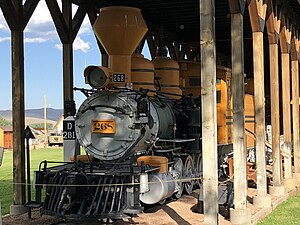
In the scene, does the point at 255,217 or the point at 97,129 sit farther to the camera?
the point at 97,129

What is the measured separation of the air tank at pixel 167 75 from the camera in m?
10.0

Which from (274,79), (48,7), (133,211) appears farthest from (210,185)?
(48,7)

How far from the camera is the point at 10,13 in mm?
7520

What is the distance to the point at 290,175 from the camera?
10.5m

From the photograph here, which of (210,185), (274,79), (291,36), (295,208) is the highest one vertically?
(291,36)

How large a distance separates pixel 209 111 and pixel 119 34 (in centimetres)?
298

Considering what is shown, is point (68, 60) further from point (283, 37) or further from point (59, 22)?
point (283, 37)

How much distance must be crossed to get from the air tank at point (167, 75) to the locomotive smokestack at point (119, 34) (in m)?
1.97

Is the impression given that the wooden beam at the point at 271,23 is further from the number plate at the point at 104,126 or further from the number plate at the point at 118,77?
the number plate at the point at 104,126

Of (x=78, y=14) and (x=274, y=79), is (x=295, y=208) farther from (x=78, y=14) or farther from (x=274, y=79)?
(x=78, y=14)

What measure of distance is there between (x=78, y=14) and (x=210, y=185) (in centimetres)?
530

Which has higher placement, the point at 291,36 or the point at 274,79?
the point at 291,36

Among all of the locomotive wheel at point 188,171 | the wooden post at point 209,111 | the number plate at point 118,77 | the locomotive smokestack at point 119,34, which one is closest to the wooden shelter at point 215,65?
the wooden post at point 209,111

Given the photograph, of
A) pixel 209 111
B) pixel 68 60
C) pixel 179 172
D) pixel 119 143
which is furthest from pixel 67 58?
pixel 209 111
